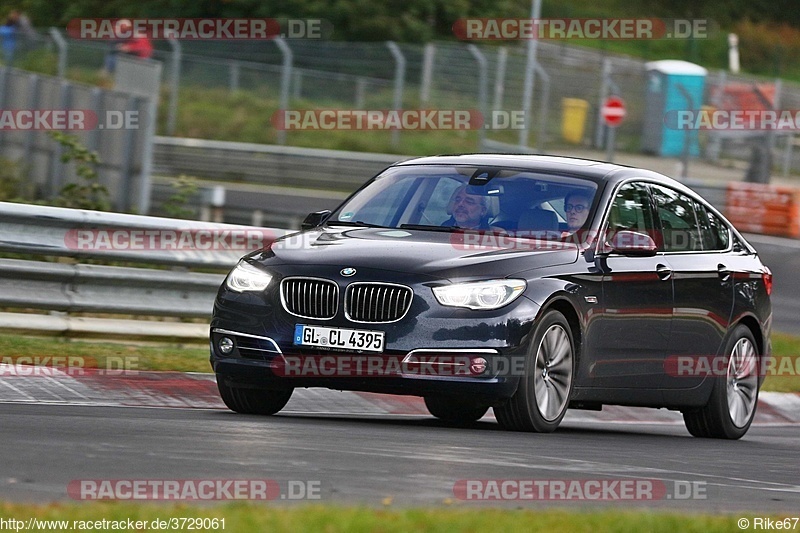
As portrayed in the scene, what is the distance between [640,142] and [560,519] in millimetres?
32659

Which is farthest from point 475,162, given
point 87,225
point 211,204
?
point 211,204

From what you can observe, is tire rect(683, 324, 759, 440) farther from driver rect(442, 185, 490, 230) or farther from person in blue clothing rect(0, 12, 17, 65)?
person in blue clothing rect(0, 12, 17, 65)

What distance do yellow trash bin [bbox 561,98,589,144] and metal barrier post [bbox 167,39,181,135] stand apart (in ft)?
26.3

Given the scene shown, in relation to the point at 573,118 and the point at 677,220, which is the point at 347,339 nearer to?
the point at 677,220

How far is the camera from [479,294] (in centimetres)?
894

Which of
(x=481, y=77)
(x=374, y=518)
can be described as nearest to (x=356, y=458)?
(x=374, y=518)

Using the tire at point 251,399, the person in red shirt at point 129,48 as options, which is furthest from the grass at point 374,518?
the person in red shirt at point 129,48

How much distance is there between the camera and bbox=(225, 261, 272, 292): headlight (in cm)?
924

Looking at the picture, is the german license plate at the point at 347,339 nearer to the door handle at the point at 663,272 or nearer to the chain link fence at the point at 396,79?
the door handle at the point at 663,272

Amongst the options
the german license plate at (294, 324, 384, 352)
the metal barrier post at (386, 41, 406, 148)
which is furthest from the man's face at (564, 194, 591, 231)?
the metal barrier post at (386, 41, 406, 148)

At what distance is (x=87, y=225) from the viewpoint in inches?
472

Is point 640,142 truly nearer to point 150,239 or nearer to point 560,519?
point 150,239

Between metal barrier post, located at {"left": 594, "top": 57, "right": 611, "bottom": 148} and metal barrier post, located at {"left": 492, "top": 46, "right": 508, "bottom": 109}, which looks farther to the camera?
metal barrier post, located at {"left": 594, "top": 57, "right": 611, "bottom": 148}

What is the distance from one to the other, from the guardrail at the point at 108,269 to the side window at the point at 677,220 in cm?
361
